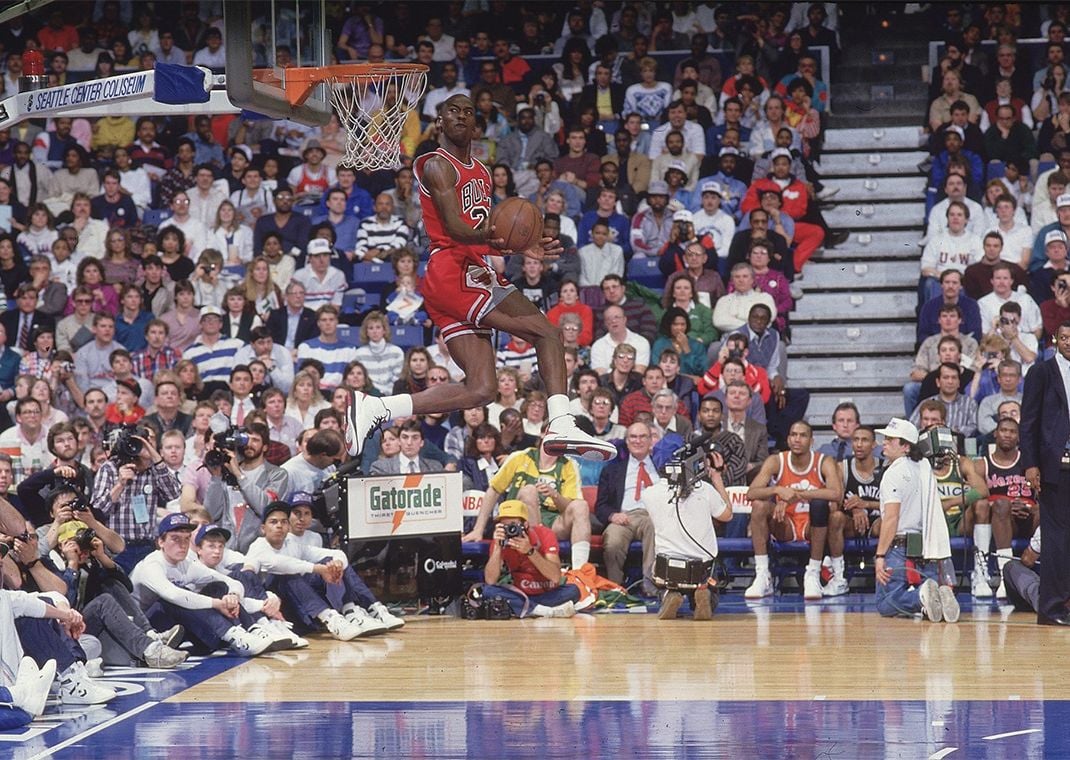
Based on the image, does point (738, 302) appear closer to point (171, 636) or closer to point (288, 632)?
point (288, 632)

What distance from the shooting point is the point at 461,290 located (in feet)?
26.0

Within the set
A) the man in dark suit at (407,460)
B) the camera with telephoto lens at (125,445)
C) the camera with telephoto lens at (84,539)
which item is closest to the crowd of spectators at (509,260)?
the man in dark suit at (407,460)

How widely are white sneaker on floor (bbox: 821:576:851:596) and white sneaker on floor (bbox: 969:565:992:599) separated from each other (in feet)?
3.27

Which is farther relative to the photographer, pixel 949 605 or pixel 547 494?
pixel 547 494

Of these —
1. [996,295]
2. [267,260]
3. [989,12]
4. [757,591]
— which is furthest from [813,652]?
[989,12]

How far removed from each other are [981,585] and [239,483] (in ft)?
18.6

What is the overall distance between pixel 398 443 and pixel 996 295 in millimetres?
5627

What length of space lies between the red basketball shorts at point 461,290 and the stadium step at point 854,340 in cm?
853

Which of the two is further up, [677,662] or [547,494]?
[547,494]

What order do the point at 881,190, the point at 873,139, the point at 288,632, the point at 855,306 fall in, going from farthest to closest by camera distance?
the point at 873,139, the point at 881,190, the point at 855,306, the point at 288,632

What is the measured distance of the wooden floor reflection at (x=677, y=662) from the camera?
902 centimetres

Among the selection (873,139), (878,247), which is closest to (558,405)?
(878,247)

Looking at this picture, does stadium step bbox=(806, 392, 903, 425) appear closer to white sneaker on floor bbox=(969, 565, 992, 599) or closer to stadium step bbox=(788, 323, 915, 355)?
stadium step bbox=(788, 323, 915, 355)

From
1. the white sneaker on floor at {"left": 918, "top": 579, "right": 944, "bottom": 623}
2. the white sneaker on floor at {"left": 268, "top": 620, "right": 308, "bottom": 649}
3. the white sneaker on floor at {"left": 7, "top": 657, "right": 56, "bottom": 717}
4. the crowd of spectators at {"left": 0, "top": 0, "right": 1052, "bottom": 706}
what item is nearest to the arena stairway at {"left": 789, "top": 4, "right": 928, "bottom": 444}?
the crowd of spectators at {"left": 0, "top": 0, "right": 1052, "bottom": 706}
